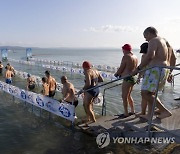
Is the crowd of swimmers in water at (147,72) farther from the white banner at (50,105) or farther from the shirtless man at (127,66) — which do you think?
the white banner at (50,105)

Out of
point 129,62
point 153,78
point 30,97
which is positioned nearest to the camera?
point 153,78

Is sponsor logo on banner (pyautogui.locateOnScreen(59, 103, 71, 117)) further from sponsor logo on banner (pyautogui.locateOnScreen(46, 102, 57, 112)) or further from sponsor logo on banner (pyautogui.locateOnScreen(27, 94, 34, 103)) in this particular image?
sponsor logo on banner (pyautogui.locateOnScreen(27, 94, 34, 103))

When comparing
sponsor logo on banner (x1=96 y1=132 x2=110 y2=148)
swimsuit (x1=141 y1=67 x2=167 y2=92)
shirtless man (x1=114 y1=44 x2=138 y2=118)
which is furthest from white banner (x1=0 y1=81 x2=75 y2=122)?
swimsuit (x1=141 y1=67 x2=167 y2=92)

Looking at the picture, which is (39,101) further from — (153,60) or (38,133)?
(153,60)

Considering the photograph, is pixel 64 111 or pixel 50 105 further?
pixel 50 105

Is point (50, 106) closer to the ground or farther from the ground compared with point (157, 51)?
closer to the ground

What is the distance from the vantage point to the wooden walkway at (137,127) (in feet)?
17.2

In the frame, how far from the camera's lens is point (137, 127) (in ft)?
18.7

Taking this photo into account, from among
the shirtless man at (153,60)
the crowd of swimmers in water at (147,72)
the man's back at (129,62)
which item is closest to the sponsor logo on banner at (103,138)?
the crowd of swimmers in water at (147,72)

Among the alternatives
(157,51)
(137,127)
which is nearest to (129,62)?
(157,51)

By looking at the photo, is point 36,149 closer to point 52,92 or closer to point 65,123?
point 65,123

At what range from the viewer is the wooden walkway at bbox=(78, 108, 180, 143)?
525 centimetres

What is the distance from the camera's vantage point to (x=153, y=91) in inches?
215

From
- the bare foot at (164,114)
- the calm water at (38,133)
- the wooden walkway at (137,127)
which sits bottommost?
the calm water at (38,133)
